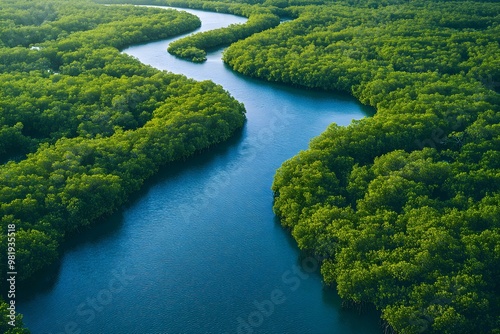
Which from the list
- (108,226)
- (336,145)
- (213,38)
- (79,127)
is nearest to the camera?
(108,226)

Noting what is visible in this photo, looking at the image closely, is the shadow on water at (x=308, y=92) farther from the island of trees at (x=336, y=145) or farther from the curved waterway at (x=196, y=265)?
the curved waterway at (x=196, y=265)

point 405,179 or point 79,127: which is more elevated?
point 405,179

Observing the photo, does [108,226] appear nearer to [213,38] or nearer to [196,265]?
[196,265]

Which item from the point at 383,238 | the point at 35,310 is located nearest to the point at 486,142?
the point at 383,238

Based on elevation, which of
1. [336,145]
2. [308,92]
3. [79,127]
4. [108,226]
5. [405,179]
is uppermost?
[405,179]

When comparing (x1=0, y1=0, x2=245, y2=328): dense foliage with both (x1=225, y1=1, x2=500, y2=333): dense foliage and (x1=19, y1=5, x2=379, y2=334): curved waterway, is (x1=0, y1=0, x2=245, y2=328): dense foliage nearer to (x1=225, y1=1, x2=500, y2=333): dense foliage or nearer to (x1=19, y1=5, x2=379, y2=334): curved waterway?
(x1=19, y1=5, x2=379, y2=334): curved waterway

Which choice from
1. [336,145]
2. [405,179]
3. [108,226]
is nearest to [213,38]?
[336,145]

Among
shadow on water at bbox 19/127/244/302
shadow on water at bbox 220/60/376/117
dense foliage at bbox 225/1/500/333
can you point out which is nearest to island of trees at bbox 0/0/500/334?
dense foliage at bbox 225/1/500/333
